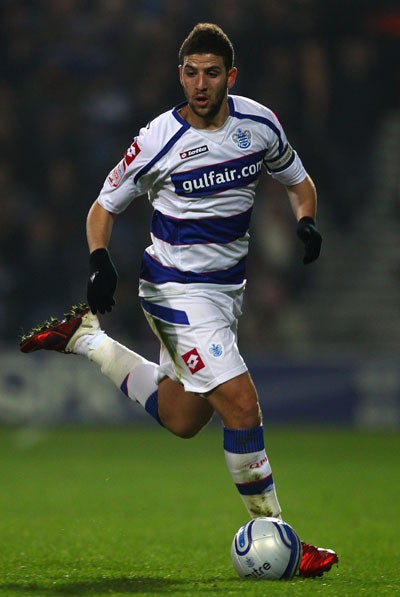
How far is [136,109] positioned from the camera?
548 inches

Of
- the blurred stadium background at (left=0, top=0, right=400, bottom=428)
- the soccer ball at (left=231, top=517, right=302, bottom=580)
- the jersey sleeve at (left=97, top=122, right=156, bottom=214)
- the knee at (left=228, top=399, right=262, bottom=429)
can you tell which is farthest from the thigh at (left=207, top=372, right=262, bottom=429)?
the blurred stadium background at (left=0, top=0, right=400, bottom=428)

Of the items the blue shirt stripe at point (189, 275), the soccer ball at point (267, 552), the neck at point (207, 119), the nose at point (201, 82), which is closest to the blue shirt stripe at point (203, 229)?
the blue shirt stripe at point (189, 275)

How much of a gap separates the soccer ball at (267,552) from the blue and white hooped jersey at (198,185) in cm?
→ 107

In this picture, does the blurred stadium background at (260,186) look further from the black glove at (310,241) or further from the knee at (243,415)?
the knee at (243,415)

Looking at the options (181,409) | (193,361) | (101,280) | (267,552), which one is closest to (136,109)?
(181,409)

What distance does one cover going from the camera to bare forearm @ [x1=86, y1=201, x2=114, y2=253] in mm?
5156

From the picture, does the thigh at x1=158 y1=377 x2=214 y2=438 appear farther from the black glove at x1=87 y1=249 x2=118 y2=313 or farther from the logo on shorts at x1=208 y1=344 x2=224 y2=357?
the black glove at x1=87 y1=249 x2=118 y2=313

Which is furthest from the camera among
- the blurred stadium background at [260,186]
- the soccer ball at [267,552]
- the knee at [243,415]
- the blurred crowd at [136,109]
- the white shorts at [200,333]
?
the blurred crowd at [136,109]

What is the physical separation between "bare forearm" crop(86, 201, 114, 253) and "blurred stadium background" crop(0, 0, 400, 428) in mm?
7196

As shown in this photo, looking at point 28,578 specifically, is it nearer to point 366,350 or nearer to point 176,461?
point 176,461

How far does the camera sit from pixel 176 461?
10.1 m

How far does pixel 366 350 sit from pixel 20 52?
5326mm

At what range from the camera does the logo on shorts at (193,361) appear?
4996 mm

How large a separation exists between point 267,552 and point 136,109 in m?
9.77
